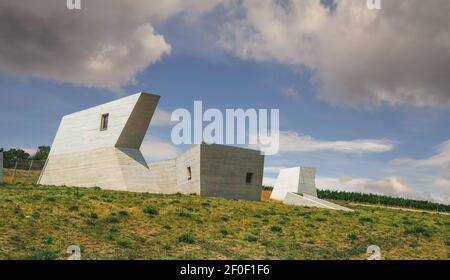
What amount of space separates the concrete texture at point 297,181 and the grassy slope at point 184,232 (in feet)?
121

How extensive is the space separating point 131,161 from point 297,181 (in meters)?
33.4

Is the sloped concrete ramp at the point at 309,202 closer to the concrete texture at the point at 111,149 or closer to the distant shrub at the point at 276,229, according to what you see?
the concrete texture at the point at 111,149

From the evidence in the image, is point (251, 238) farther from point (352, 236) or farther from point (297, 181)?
point (297, 181)

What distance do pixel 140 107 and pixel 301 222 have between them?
1974 cm

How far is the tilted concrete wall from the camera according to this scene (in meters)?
43.6

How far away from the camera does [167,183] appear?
160 ft

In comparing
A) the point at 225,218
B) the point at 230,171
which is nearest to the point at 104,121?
the point at 230,171

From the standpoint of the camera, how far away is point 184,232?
2011 cm

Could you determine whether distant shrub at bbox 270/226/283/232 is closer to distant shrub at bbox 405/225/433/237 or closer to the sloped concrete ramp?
distant shrub at bbox 405/225/433/237

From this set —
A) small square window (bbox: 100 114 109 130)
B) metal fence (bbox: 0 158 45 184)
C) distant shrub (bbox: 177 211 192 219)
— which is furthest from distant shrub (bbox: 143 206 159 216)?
metal fence (bbox: 0 158 45 184)

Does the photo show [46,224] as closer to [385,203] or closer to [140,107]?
[140,107]

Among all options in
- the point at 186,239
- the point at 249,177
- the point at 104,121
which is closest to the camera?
the point at 186,239

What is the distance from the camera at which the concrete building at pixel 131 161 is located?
3806cm
